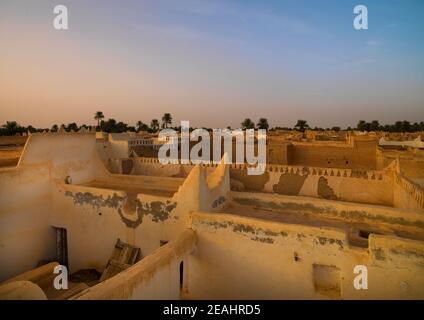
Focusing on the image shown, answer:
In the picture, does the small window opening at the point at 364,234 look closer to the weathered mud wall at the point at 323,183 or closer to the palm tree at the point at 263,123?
the weathered mud wall at the point at 323,183

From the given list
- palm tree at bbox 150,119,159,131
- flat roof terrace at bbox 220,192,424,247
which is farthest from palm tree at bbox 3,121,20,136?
flat roof terrace at bbox 220,192,424,247

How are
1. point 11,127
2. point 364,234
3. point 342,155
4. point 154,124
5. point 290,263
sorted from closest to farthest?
point 290,263 → point 364,234 → point 342,155 → point 11,127 → point 154,124

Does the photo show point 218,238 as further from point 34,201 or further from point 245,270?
point 34,201

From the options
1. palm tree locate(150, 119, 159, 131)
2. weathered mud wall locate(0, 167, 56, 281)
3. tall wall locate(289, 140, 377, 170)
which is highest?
palm tree locate(150, 119, 159, 131)

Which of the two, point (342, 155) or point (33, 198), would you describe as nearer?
point (33, 198)

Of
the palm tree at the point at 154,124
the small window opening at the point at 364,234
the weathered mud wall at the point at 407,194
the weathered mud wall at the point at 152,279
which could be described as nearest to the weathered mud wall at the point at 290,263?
the weathered mud wall at the point at 152,279

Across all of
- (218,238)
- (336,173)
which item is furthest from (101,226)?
(336,173)

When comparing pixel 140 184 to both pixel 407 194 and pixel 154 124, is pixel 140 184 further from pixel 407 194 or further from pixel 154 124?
pixel 154 124

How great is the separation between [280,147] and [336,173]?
697cm

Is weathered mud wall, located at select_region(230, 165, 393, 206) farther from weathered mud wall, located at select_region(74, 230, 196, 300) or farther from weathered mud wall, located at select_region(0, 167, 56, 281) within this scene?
weathered mud wall, located at select_region(0, 167, 56, 281)

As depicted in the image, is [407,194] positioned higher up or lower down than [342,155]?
lower down

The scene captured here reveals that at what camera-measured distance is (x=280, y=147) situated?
741 inches

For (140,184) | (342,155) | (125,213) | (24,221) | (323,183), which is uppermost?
(342,155)

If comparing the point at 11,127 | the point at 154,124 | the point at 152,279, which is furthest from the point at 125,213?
the point at 154,124
